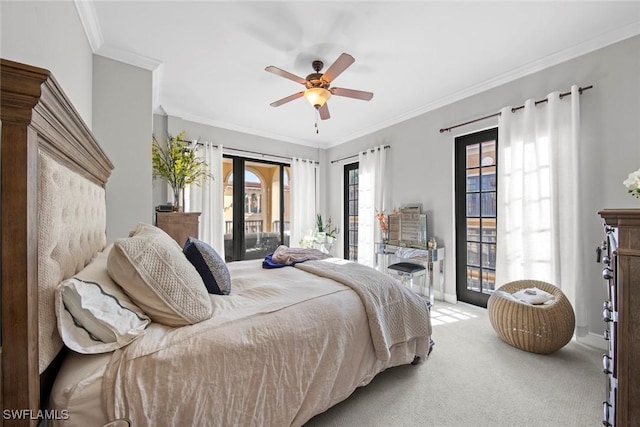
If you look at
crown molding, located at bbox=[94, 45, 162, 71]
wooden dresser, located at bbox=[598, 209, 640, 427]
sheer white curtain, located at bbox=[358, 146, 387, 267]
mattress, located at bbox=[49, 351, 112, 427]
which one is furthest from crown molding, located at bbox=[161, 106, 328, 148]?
wooden dresser, located at bbox=[598, 209, 640, 427]

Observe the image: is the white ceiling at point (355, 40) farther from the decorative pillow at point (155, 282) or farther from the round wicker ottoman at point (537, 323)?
the round wicker ottoman at point (537, 323)

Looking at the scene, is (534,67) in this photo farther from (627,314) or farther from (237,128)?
(237,128)

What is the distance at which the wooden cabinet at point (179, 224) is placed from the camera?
Answer: 283cm

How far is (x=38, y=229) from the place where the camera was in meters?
0.76

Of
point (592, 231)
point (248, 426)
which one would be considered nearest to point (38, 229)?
point (248, 426)

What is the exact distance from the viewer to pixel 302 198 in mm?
5133

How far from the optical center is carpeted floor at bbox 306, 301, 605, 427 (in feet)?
4.72

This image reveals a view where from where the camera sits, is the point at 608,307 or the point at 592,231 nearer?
the point at 608,307

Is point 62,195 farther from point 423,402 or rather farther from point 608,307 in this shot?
point 608,307

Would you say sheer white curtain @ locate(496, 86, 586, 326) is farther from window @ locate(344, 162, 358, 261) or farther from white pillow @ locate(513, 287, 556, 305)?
window @ locate(344, 162, 358, 261)

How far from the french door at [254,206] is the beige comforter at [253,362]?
2950 mm

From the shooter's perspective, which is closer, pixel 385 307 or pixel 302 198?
pixel 385 307

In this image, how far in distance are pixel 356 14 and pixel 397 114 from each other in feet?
7.00

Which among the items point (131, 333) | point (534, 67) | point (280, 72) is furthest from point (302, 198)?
point (131, 333)
